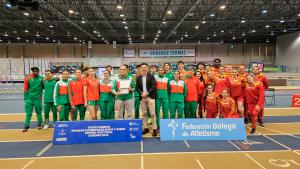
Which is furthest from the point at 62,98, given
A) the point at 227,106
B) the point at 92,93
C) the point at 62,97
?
the point at 227,106

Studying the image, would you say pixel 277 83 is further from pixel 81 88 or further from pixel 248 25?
pixel 81 88

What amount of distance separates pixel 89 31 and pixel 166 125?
90.7 ft

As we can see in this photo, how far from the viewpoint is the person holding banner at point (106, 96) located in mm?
6895

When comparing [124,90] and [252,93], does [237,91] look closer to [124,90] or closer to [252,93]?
[252,93]

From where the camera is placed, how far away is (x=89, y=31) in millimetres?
31516

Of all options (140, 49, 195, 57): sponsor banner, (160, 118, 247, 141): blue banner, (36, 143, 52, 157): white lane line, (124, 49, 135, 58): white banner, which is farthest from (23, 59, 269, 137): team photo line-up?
(124, 49, 135, 58): white banner

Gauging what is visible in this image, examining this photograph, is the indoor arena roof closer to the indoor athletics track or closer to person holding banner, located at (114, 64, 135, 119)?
person holding banner, located at (114, 64, 135, 119)

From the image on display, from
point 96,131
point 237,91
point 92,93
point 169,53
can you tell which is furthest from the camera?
point 169,53

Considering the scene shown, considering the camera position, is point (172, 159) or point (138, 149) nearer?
point (172, 159)

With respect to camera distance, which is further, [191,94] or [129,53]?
[129,53]

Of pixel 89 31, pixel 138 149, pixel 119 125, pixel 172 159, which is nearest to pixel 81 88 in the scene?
pixel 119 125

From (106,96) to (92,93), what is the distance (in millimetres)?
430

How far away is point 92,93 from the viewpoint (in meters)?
7.02

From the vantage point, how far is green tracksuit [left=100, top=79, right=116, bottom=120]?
689 cm
